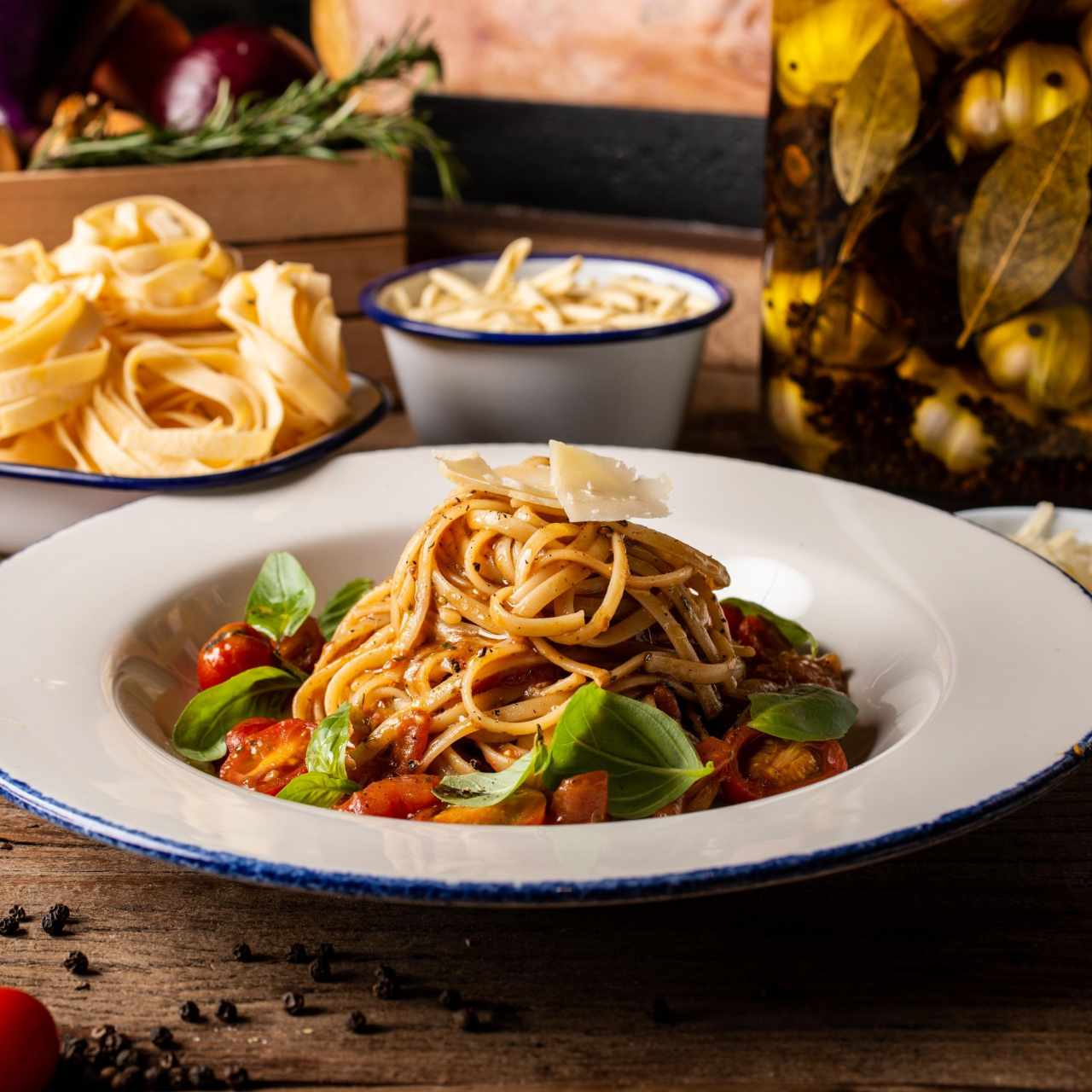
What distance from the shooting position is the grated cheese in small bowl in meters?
2.28

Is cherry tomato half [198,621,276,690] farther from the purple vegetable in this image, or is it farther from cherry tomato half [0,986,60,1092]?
the purple vegetable

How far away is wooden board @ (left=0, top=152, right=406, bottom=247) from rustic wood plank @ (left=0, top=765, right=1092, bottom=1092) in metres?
2.08

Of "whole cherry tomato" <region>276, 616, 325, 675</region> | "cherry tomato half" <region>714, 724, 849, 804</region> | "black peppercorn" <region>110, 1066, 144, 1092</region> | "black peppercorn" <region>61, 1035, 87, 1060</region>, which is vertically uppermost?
"cherry tomato half" <region>714, 724, 849, 804</region>

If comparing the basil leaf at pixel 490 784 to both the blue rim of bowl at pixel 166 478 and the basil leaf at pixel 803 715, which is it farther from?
the blue rim of bowl at pixel 166 478

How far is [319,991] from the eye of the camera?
4.88 ft

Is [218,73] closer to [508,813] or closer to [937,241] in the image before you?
[937,241]

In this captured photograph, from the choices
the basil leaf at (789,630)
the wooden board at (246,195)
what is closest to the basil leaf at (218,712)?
the basil leaf at (789,630)

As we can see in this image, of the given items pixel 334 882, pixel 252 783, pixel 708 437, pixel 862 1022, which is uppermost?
pixel 334 882

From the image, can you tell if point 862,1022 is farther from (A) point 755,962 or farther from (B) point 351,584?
(B) point 351,584

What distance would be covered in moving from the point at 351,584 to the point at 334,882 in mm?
1088

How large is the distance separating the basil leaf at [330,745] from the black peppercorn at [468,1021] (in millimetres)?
386

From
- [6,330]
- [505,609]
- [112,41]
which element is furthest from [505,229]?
[505,609]

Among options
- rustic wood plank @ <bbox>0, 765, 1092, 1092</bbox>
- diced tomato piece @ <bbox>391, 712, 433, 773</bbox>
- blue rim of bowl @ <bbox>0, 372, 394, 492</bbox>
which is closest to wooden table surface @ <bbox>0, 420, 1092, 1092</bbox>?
rustic wood plank @ <bbox>0, 765, 1092, 1092</bbox>

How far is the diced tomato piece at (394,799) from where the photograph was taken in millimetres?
1643
